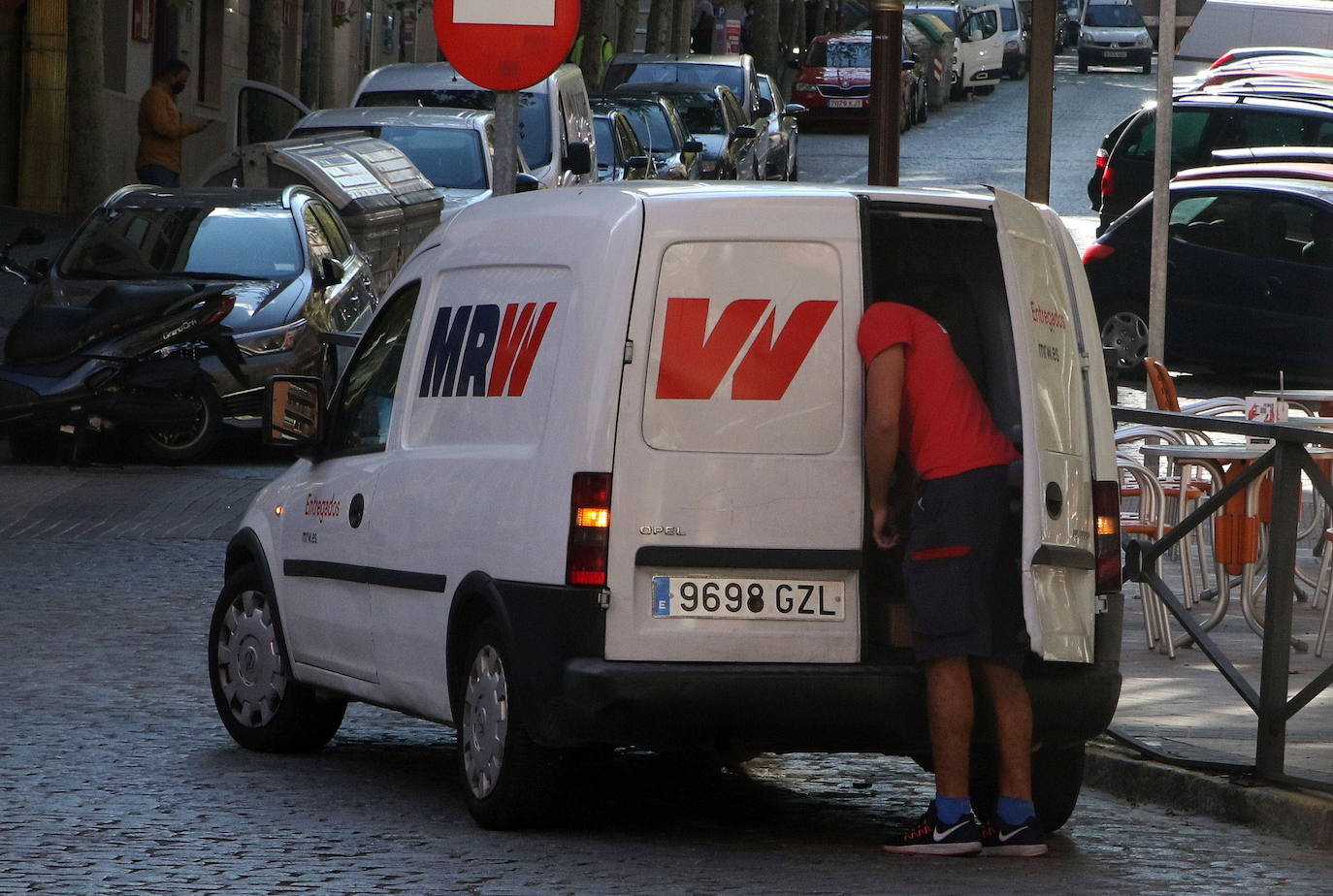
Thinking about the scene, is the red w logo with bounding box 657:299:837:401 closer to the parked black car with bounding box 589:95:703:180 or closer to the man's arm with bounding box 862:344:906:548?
the man's arm with bounding box 862:344:906:548

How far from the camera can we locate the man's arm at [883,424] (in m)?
6.23

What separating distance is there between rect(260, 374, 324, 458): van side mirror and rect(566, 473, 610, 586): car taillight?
5.56 ft

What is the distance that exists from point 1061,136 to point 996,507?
39.4 meters

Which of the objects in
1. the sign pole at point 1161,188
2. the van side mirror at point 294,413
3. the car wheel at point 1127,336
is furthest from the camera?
the car wheel at point 1127,336

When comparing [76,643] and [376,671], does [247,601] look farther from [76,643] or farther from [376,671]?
[76,643]

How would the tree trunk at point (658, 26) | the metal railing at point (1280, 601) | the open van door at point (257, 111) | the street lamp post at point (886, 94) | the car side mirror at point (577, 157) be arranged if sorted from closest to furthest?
the metal railing at point (1280, 601) → the street lamp post at point (886, 94) → the car side mirror at point (577, 157) → the open van door at point (257, 111) → the tree trunk at point (658, 26)

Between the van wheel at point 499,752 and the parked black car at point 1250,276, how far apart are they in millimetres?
13432

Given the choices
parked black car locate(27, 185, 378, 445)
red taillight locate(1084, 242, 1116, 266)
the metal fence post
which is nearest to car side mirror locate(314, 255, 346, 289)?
parked black car locate(27, 185, 378, 445)

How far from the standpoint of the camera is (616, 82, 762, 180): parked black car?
32.6 meters

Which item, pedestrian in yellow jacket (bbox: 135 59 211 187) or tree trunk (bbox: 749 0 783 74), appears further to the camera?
tree trunk (bbox: 749 0 783 74)

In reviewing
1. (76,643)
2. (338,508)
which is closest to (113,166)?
(76,643)

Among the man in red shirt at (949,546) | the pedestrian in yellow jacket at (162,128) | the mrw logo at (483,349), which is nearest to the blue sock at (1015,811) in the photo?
the man in red shirt at (949,546)

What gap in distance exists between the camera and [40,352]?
48.5 ft

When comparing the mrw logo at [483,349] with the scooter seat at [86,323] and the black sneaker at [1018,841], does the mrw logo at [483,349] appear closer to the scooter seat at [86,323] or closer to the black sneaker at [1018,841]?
the black sneaker at [1018,841]
